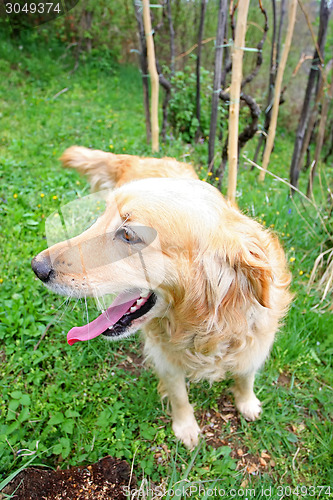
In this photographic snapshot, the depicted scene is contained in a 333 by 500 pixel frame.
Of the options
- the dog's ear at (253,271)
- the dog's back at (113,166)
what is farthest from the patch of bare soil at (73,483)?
the dog's back at (113,166)

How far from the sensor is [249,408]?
221cm

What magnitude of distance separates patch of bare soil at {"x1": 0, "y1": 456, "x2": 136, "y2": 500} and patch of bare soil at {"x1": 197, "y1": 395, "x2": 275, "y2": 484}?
23.6 inches

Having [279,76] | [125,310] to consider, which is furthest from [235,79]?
[125,310]

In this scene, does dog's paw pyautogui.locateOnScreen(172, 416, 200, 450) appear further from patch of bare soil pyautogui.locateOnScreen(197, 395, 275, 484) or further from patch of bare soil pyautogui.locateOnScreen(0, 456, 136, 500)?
patch of bare soil pyautogui.locateOnScreen(0, 456, 136, 500)

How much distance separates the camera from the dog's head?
148 cm

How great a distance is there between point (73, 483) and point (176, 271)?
117cm

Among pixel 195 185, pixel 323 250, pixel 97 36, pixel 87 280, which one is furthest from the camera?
pixel 97 36

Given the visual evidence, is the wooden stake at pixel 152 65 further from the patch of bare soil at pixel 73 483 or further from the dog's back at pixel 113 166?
the patch of bare soil at pixel 73 483

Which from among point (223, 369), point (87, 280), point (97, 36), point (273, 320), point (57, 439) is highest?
point (97, 36)

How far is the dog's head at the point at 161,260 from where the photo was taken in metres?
1.48

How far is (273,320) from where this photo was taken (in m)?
1.89

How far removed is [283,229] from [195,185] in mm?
1888

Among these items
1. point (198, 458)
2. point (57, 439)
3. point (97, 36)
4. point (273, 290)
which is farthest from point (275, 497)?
point (97, 36)

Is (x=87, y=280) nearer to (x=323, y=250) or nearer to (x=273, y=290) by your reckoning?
(x=273, y=290)
